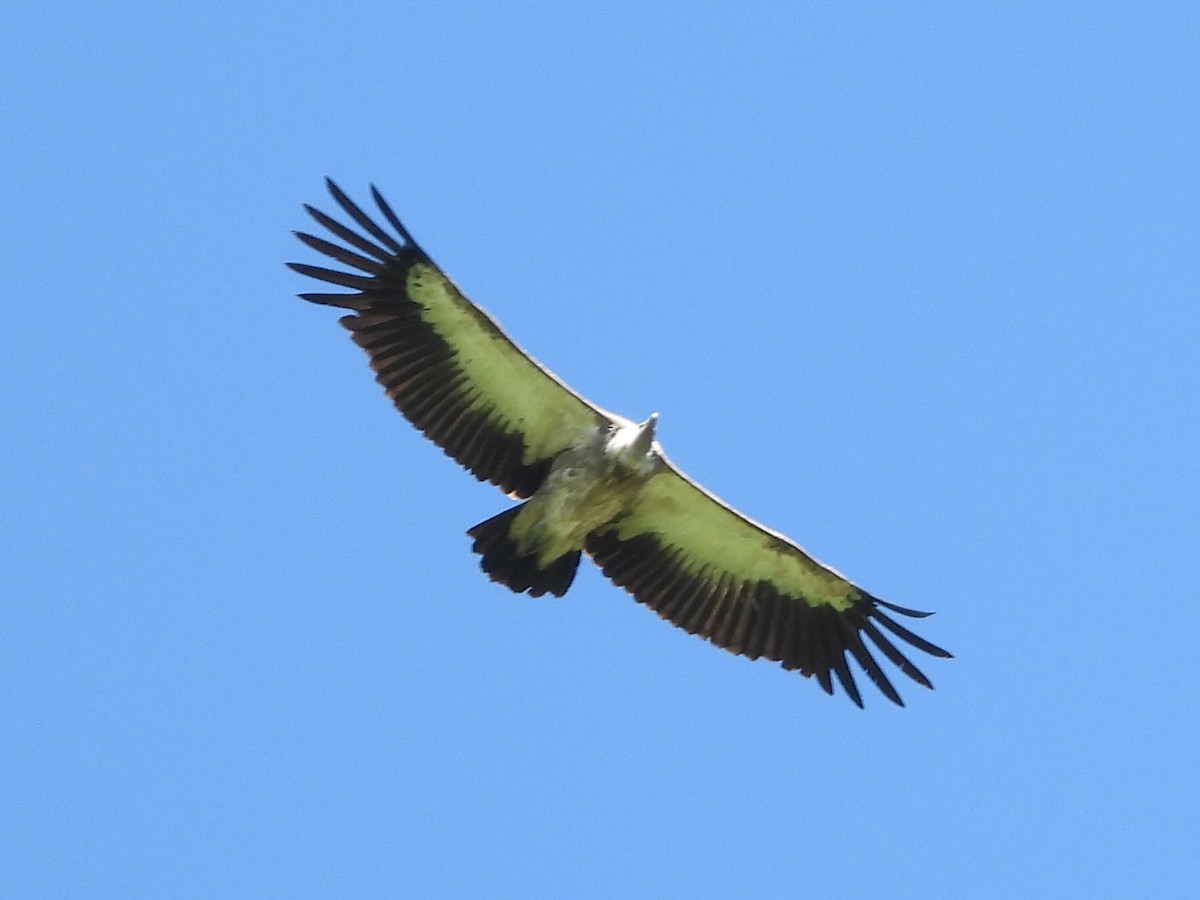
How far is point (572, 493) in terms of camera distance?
64.0 ft

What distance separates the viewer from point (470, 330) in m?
19.5

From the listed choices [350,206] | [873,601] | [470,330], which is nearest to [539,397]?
[470,330]

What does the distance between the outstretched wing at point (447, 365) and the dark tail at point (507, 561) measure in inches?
22.3

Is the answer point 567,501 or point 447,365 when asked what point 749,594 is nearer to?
point 567,501

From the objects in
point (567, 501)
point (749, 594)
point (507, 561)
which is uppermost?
point (749, 594)

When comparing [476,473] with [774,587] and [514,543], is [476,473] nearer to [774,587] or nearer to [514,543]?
[514,543]

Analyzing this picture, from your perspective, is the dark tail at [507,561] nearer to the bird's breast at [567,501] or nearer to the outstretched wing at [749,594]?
the bird's breast at [567,501]

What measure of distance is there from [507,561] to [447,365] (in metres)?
1.75

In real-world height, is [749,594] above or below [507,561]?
above

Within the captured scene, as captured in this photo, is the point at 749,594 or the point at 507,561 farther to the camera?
the point at 749,594

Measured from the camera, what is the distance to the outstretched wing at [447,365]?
19.3 metres

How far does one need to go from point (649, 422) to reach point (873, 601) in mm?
2892

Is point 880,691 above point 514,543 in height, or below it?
above

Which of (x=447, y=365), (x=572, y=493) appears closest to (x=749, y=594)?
(x=572, y=493)
